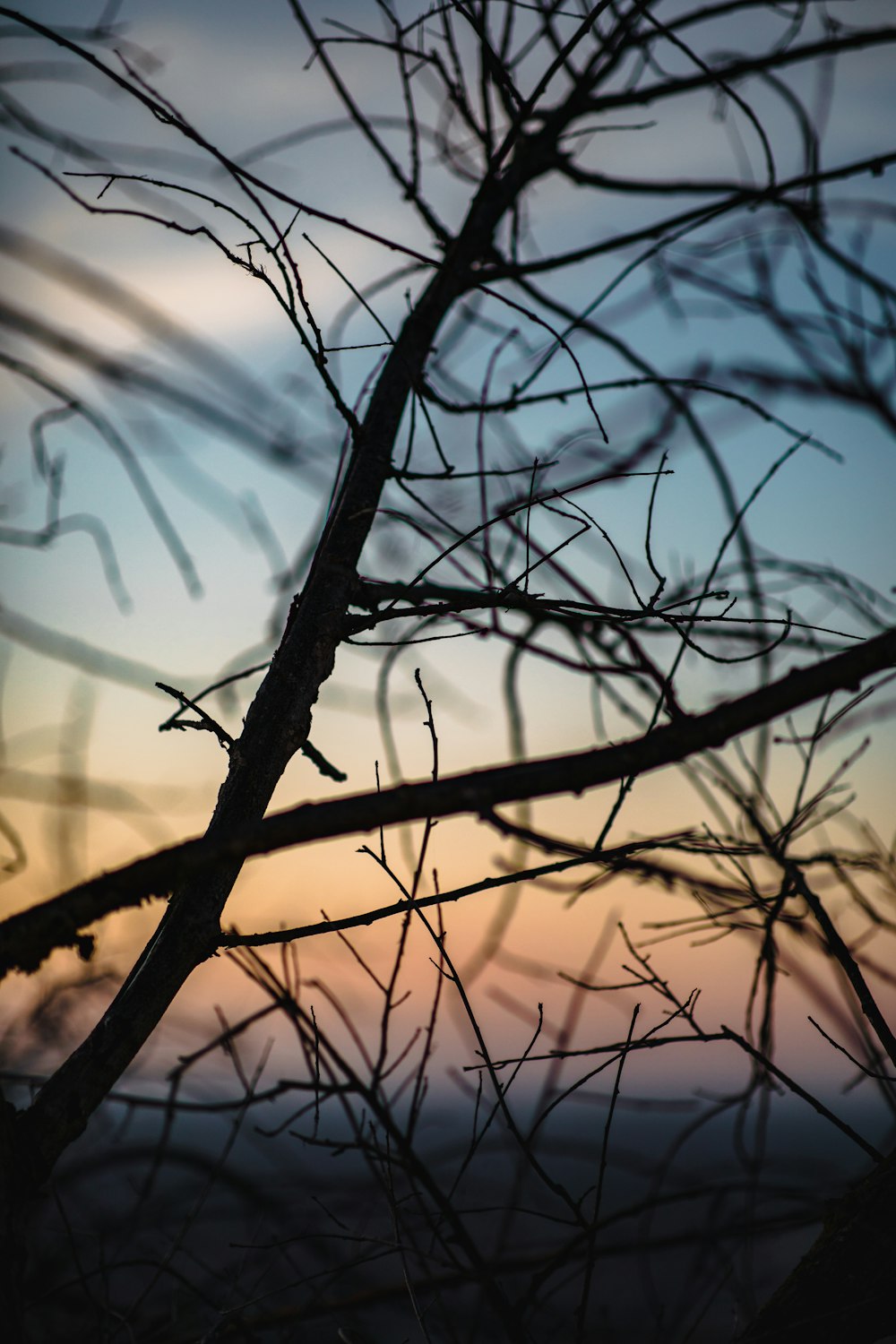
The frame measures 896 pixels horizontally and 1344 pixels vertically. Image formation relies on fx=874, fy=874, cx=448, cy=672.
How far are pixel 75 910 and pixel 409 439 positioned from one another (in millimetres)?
847

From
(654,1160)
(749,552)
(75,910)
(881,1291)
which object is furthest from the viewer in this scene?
(749,552)

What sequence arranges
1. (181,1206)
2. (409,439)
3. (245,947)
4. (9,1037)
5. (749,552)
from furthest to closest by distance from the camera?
(9,1037) → (181,1206) → (749,552) → (409,439) → (245,947)

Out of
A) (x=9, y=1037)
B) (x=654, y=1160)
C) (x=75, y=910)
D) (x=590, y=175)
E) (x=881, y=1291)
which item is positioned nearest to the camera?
(x=75, y=910)

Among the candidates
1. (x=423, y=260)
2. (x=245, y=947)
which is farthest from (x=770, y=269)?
(x=245, y=947)

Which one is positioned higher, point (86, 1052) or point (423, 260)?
point (423, 260)

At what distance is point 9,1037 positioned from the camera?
3.35 metres

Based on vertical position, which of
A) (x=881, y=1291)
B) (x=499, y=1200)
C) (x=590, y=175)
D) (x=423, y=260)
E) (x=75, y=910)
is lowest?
(x=881, y=1291)

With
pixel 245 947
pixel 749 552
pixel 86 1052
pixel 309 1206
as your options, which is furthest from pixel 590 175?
pixel 309 1206

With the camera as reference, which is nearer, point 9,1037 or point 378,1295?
point 378,1295

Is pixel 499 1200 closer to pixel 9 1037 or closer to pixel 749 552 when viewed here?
pixel 749 552

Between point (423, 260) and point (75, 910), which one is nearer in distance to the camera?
point (75, 910)

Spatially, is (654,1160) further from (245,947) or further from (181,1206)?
(181,1206)

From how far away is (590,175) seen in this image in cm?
197

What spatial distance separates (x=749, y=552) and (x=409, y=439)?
2.72 feet
